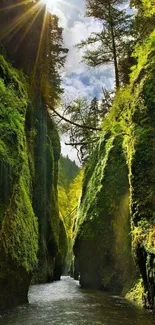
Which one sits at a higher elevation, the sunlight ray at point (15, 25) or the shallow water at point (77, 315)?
the sunlight ray at point (15, 25)

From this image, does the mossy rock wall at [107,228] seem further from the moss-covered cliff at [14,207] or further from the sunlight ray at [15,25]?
the sunlight ray at [15,25]

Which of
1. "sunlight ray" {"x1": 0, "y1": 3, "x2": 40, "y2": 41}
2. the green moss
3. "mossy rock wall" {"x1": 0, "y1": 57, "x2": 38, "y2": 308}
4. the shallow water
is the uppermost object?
"sunlight ray" {"x1": 0, "y1": 3, "x2": 40, "y2": 41}

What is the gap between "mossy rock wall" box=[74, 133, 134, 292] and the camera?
1962 cm

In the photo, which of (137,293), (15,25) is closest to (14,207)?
(137,293)

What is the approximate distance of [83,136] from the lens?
98.1ft

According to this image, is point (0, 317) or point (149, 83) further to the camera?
point (149, 83)

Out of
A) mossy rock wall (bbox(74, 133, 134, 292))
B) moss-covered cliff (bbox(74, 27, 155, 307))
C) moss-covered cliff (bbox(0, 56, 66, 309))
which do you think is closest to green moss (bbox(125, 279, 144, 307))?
moss-covered cliff (bbox(74, 27, 155, 307))

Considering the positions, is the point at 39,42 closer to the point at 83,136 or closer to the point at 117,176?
the point at 83,136

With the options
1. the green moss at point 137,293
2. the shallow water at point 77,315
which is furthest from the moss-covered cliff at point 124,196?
the shallow water at point 77,315

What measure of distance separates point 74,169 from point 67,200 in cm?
8451

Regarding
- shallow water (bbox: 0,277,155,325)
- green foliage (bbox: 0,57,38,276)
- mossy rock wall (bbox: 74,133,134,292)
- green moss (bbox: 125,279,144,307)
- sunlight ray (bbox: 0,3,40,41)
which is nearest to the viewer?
shallow water (bbox: 0,277,155,325)

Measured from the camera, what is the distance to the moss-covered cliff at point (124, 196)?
42.6ft

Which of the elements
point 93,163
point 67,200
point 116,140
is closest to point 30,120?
point 116,140

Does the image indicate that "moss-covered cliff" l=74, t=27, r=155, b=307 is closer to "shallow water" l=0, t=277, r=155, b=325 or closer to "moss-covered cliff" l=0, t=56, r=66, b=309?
"shallow water" l=0, t=277, r=155, b=325
